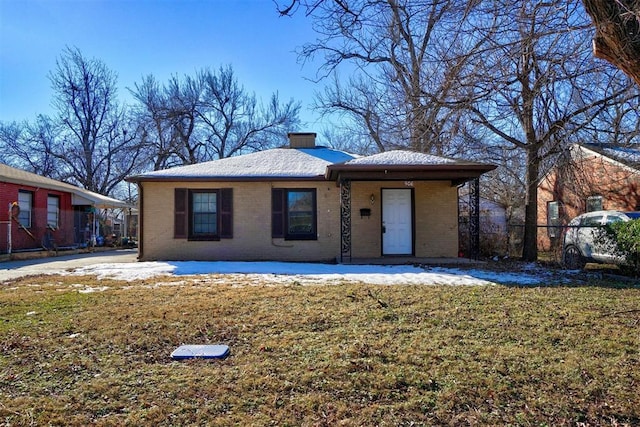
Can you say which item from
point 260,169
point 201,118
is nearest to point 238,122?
point 201,118

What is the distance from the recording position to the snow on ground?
27.4 ft

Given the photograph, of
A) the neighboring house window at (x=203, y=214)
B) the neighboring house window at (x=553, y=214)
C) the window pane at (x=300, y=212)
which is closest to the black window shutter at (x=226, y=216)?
the neighboring house window at (x=203, y=214)

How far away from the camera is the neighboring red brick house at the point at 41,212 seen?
14562 mm

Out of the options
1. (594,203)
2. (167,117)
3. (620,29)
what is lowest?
(594,203)

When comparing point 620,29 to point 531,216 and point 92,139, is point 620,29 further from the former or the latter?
point 92,139

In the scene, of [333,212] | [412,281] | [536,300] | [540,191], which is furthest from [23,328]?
[540,191]

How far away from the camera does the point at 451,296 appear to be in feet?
21.4

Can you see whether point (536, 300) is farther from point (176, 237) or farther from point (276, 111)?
point (276, 111)

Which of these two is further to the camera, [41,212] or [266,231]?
[41,212]

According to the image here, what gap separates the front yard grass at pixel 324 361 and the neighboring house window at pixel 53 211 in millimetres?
12999

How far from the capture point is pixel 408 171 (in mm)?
10844

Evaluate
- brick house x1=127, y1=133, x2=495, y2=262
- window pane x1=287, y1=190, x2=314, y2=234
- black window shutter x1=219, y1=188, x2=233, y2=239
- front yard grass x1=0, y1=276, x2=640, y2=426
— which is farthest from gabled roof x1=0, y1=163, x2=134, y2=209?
front yard grass x1=0, y1=276, x2=640, y2=426

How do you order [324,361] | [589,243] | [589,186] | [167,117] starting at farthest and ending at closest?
1. [167,117]
2. [589,186]
3. [589,243]
4. [324,361]

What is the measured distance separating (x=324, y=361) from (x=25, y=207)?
16.8m
